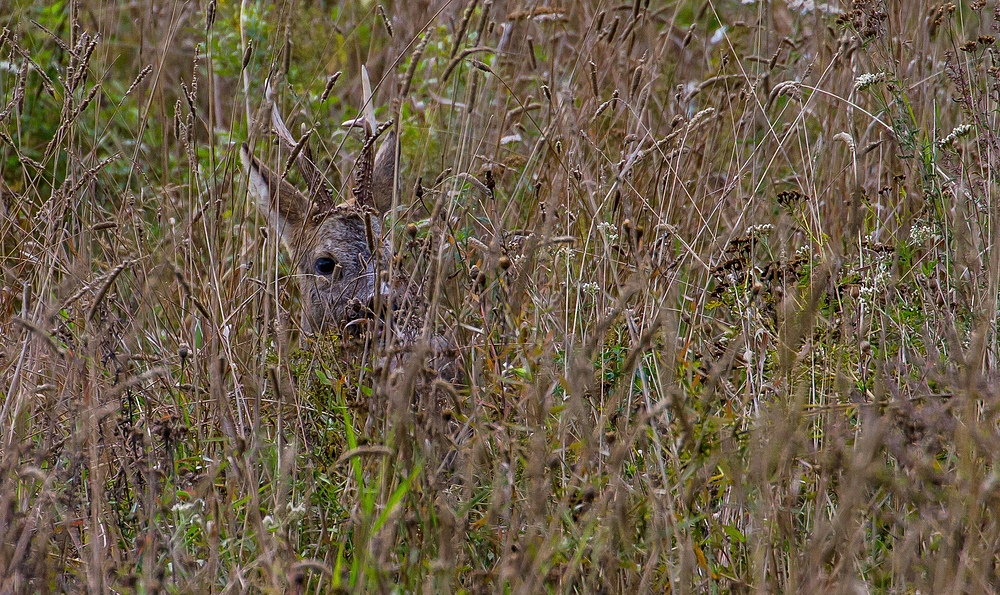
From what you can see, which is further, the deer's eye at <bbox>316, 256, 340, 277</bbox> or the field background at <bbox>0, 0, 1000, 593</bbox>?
the deer's eye at <bbox>316, 256, 340, 277</bbox>

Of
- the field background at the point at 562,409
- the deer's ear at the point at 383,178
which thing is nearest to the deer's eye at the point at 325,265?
the deer's ear at the point at 383,178

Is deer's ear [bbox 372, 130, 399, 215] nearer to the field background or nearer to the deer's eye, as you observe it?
the deer's eye

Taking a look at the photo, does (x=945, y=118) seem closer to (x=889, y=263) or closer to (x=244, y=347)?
(x=889, y=263)

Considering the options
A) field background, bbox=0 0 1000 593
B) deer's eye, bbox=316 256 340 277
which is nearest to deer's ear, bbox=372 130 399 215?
deer's eye, bbox=316 256 340 277

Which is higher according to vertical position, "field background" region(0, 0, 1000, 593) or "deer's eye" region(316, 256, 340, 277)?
"field background" region(0, 0, 1000, 593)

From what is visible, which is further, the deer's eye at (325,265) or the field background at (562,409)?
the deer's eye at (325,265)

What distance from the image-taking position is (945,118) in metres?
4.25

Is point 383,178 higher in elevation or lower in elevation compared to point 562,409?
lower

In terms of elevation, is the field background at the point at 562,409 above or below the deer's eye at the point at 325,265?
above

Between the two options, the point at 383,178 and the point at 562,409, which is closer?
the point at 562,409

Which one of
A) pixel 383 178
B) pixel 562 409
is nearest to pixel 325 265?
Result: pixel 383 178

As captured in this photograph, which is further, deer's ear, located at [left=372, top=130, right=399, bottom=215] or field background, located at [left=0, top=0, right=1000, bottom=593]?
deer's ear, located at [left=372, top=130, right=399, bottom=215]

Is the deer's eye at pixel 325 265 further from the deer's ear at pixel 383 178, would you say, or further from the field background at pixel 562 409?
the field background at pixel 562 409

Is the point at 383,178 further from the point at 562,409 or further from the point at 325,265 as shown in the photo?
the point at 562,409
